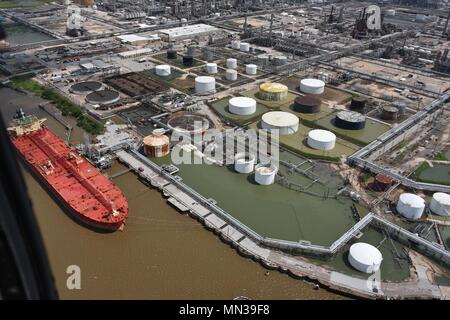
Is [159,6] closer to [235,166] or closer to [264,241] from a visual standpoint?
[235,166]

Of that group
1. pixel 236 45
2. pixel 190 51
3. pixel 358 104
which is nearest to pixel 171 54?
pixel 190 51

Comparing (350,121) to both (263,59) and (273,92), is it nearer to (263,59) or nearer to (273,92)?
(273,92)

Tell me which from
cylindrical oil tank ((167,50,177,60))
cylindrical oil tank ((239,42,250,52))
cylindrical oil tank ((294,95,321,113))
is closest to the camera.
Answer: cylindrical oil tank ((294,95,321,113))

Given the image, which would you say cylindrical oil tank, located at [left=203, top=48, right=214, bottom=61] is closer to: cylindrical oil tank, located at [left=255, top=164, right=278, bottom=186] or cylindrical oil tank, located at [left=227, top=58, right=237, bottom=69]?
cylindrical oil tank, located at [left=227, top=58, right=237, bottom=69]

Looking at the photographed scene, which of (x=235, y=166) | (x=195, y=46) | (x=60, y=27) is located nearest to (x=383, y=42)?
(x=195, y=46)

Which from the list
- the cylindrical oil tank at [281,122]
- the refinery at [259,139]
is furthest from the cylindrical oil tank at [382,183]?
the cylindrical oil tank at [281,122]

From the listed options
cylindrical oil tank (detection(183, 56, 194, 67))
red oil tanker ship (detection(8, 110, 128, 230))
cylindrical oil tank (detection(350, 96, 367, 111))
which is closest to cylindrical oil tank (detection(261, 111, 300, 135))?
cylindrical oil tank (detection(350, 96, 367, 111))
